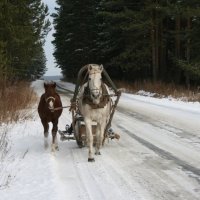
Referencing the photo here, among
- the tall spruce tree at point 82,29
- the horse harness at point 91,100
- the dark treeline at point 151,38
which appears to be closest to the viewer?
the horse harness at point 91,100

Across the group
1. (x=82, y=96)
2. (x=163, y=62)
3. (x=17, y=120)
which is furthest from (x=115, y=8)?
(x=82, y=96)

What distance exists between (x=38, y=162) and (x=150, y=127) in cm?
594

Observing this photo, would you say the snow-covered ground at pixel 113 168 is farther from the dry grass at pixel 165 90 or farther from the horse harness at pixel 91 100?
the dry grass at pixel 165 90

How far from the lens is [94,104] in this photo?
386 inches

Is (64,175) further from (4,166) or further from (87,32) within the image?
(87,32)

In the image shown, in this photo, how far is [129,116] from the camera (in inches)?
724

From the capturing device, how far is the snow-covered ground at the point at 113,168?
23.2ft

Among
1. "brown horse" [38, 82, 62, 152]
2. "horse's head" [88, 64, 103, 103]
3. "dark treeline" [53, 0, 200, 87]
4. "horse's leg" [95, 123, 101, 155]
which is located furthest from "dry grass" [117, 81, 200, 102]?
"horse's head" [88, 64, 103, 103]

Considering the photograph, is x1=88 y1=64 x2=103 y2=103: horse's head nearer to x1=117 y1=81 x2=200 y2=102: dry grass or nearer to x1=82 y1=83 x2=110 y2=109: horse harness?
x1=82 y1=83 x2=110 y2=109: horse harness

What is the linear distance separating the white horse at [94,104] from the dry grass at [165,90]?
15.0 metres

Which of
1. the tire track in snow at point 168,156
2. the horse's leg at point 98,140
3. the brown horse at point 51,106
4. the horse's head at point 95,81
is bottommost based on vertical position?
the tire track in snow at point 168,156

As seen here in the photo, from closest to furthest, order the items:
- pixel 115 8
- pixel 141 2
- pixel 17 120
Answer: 1. pixel 17 120
2. pixel 141 2
3. pixel 115 8

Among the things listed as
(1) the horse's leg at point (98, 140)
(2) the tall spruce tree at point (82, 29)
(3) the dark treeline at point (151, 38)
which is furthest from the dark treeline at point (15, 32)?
(2) the tall spruce tree at point (82, 29)

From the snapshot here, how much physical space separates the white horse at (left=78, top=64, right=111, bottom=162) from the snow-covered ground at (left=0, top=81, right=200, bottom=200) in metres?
0.47
